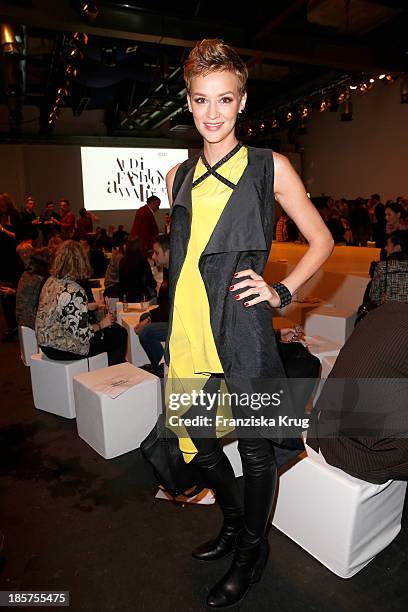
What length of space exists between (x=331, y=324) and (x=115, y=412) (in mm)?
2062

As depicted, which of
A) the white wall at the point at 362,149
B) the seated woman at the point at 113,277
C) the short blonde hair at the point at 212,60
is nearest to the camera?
the short blonde hair at the point at 212,60

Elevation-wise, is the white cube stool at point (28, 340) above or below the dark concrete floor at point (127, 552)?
above

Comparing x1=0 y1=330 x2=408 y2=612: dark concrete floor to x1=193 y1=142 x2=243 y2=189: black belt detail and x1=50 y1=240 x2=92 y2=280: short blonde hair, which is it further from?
x1=193 y1=142 x2=243 y2=189: black belt detail

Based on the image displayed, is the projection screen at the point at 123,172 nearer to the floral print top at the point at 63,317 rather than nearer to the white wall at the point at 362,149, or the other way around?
the white wall at the point at 362,149

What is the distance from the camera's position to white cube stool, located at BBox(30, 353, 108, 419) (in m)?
2.98

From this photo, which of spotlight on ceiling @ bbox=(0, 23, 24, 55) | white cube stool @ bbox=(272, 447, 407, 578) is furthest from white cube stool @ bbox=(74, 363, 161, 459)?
spotlight on ceiling @ bbox=(0, 23, 24, 55)

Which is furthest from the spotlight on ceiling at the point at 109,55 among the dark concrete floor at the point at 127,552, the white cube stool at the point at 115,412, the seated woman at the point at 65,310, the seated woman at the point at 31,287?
the dark concrete floor at the point at 127,552

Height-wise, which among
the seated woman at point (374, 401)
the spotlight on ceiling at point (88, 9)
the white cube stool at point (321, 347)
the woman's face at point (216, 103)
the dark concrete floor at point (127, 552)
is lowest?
the dark concrete floor at point (127, 552)

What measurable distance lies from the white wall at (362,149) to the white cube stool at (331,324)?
8.44 meters

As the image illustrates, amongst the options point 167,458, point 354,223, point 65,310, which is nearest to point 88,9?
point 65,310

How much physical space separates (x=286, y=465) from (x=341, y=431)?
32 centimetres

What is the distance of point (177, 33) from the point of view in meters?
5.80

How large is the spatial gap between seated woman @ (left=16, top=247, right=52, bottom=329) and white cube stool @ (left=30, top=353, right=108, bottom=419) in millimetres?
935

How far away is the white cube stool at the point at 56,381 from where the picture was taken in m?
2.98
